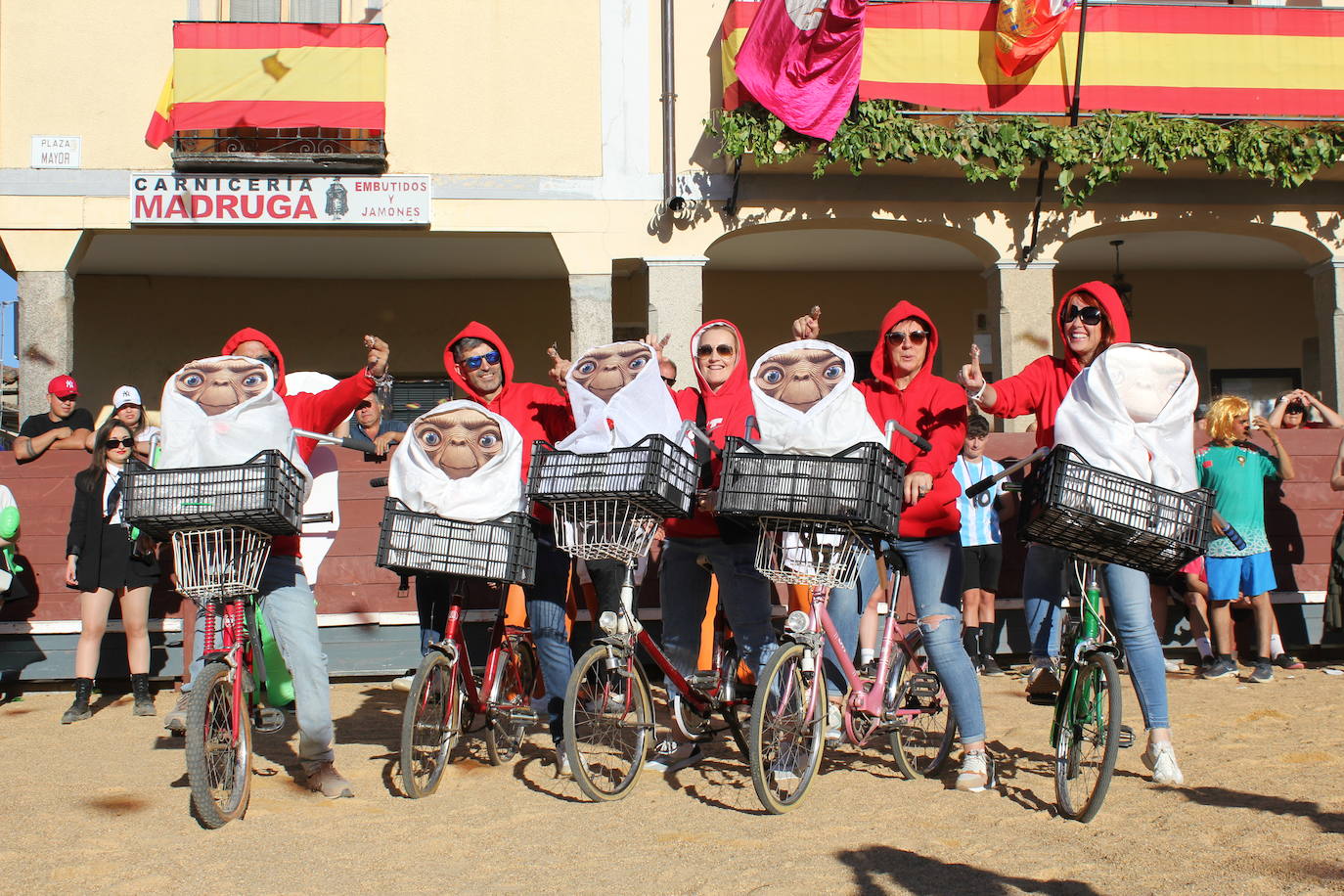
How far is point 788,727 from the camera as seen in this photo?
5008 mm

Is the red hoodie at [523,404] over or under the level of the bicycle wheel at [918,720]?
over

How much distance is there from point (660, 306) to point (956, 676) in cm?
875

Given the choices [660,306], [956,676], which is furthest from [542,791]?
[660,306]

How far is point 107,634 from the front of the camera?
852 centimetres

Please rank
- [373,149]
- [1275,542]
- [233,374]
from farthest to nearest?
[373,149] < [1275,542] < [233,374]

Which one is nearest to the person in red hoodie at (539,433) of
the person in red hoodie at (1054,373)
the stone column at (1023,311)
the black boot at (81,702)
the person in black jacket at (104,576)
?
the person in red hoodie at (1054,373)

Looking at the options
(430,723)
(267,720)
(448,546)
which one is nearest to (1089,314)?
(448,546)

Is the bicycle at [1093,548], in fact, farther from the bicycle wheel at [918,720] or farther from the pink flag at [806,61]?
the pink flag at [806,61]

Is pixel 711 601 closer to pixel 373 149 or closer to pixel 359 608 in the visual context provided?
pixel 359 608

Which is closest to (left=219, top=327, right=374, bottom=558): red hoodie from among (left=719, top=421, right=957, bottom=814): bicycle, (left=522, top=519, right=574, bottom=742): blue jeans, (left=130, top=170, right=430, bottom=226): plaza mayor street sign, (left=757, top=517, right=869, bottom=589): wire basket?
(left=522, top=519, right=574, bottom=742): blue jeans

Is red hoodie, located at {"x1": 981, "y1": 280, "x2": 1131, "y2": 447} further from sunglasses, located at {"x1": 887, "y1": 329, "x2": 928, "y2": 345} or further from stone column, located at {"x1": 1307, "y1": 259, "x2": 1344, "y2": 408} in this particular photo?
stone column, located at {"x1": 1307, "y1": 259, "x2": 1344, "y2": 408}

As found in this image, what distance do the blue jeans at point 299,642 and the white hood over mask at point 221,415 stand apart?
47cm

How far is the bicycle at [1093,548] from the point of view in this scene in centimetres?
452

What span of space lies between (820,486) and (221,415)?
220 centimetres
